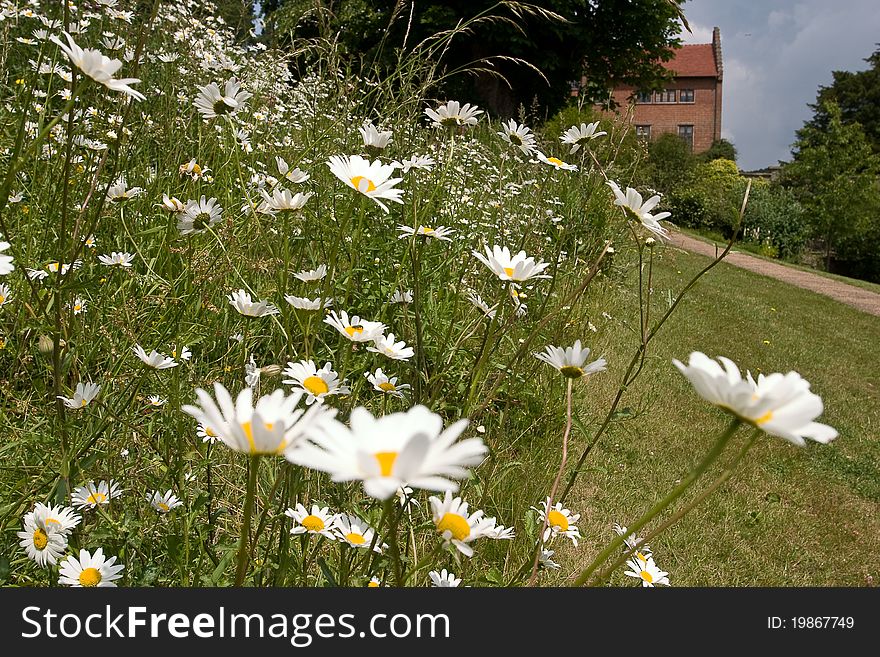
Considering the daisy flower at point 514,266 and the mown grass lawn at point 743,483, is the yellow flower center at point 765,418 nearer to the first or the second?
the daisy flower at point 514,266

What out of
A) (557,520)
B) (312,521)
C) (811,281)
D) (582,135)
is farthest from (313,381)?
(811,281)

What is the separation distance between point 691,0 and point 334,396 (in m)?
15.2

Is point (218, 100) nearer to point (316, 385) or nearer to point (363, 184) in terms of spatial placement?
point (363, 184)

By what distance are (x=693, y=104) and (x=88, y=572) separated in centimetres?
3796

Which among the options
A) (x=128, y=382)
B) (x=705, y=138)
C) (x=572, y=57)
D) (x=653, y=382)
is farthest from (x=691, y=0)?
(x=705, y=138)

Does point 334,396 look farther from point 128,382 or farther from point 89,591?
point 128,382

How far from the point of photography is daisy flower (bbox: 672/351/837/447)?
1.68 ft

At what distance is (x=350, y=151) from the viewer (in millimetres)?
2049

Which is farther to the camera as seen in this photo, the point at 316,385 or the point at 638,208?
the point at 638,208

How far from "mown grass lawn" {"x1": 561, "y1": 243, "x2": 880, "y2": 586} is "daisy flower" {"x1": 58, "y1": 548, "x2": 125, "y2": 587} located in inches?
41.9

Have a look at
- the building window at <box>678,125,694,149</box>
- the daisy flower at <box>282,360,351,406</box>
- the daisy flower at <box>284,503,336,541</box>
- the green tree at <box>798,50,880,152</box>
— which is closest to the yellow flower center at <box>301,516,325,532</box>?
the daisy flower at <box>284,503,336,541</box>

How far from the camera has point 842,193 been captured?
15.8 m

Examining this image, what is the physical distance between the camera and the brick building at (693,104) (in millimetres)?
34062

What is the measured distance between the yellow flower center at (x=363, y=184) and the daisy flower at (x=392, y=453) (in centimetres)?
60
